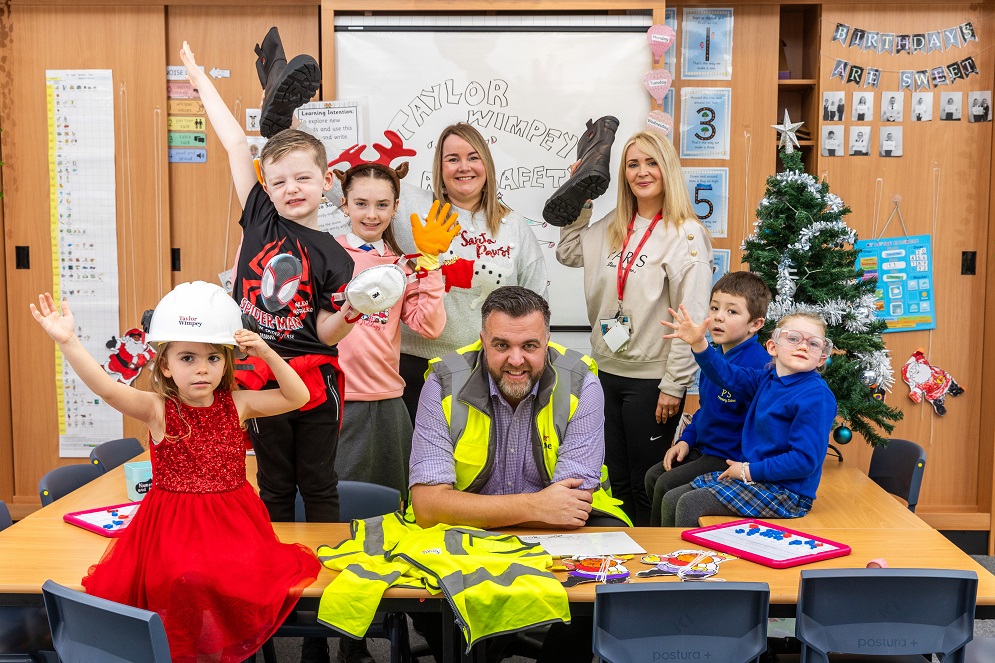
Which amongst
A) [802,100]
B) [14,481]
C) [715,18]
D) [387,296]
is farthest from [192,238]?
[802,100]

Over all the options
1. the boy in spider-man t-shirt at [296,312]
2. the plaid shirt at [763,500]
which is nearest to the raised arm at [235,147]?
the boy in spider-man t-shirt at [296,312]

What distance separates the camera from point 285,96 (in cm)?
306

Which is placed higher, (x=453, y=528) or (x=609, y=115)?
(x=609, y=115)

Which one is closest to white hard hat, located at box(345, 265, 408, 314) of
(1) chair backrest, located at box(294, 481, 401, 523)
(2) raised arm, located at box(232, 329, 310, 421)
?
(2) raised arm, located at box(232, 329, 310, 421)

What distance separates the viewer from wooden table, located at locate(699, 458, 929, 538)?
Result: 262 cm

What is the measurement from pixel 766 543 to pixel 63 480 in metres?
2.26

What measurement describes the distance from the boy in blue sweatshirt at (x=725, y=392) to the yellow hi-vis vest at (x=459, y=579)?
1333mm

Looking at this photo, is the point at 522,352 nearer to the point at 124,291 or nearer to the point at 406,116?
the point at 406,116

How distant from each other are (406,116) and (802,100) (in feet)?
6.94

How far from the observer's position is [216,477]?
2143 millimetres

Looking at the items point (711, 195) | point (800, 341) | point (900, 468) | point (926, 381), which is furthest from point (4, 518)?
point (926, 381)

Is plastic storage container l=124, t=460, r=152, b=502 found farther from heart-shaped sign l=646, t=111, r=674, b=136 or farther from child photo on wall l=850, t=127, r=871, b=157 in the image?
child photo on wall l=850, t=127, r=871, b=157

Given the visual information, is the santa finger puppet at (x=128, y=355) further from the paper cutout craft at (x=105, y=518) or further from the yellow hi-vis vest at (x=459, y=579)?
the yellow hi-vis vest at (x=459, y=579)

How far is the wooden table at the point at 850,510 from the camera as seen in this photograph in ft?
8.59
